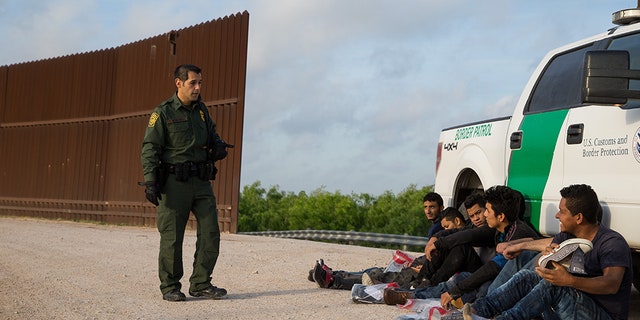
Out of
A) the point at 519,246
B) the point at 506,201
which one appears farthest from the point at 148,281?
the point at 519,246

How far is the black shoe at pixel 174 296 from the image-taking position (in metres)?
7.77

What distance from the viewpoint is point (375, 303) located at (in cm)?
750

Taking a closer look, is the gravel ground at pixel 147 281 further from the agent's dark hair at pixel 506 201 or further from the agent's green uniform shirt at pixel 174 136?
the agent's green uniform shirt at pixel 174 136

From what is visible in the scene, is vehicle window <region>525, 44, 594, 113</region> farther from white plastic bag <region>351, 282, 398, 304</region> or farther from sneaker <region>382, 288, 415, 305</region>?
white plastic bag <region>351, 282, 398, 304</region>

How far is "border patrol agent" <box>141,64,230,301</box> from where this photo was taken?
788cm

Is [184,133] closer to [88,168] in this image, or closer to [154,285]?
[154,285]

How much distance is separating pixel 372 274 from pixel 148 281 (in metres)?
2.51

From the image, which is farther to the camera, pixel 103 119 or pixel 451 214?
pixel 103 119

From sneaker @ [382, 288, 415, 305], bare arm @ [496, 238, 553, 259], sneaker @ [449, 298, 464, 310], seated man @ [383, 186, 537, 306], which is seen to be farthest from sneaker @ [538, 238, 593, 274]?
sneaker @ [382, 288, 415, 305]

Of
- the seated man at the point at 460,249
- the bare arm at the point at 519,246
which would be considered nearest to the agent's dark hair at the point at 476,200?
the seated man at the point at 460,249

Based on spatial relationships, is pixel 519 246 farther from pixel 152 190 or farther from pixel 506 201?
pixel 152 190

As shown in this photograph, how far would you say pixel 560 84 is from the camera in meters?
6.88

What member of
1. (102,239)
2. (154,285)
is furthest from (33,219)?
(154,285)

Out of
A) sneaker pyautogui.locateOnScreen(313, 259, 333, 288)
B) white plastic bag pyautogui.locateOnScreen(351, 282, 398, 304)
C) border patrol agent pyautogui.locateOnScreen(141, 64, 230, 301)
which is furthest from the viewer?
sneaker pyautogui.locateOnScreen(313, 259, 333, 288)
